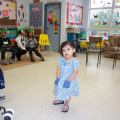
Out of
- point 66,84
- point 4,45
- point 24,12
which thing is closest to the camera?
point 66,84

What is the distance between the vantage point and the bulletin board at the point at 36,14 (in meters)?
6.42

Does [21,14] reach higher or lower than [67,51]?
higher

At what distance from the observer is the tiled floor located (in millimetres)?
1613

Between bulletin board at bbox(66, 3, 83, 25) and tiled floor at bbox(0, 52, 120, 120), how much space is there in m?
3.76

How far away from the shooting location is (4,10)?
583 centimetres

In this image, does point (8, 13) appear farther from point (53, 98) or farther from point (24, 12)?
point (53, 98)

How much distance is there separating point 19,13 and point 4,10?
2.43 ft

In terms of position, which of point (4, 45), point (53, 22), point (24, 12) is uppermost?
point (24, 12)

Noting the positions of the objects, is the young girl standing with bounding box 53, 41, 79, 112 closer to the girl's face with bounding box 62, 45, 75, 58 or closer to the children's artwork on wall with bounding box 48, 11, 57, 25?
the girl's face with bounding box 62, 45, 75, 58

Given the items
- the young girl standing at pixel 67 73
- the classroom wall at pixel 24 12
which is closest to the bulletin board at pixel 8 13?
the classroom wall at pixel 24 12

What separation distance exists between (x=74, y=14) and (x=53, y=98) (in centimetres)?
503

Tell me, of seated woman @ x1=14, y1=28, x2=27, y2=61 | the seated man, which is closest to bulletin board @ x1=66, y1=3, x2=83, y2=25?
seated woman @ x1=14, y1=28, x2=27, y2=61

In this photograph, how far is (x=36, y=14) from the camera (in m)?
6.56

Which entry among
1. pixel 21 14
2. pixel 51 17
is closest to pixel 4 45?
pixel 51 17
